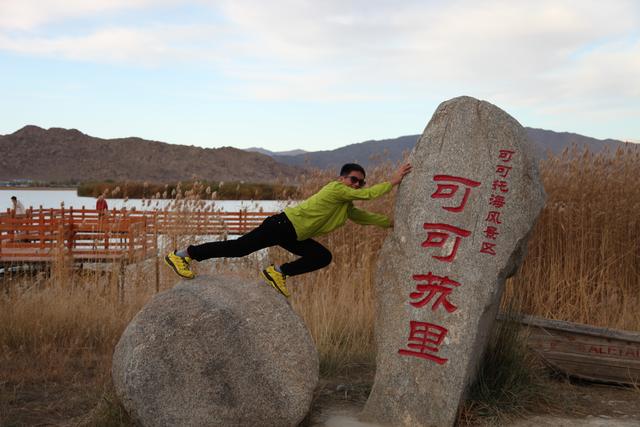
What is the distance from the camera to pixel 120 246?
7449 mm

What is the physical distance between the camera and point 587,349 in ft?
16.6

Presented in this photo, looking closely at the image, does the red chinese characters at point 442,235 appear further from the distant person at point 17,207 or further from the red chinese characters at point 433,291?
the distant person at point 17,207

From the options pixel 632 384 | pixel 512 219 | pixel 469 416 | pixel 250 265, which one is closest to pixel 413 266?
pixel 512 219

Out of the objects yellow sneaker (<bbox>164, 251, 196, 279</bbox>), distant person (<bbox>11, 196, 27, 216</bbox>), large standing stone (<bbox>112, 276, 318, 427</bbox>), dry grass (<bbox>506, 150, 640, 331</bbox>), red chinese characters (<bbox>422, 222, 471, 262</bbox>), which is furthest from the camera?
distant person (<bbox>11, 196, 27, 216</bbox>)

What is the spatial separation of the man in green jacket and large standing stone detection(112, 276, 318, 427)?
482 mm

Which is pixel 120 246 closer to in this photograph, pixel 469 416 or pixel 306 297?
pixel 306 297

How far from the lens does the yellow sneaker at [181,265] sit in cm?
428

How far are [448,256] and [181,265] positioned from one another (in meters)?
1.69

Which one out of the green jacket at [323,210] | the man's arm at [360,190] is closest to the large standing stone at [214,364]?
the green jacket at [323,210]

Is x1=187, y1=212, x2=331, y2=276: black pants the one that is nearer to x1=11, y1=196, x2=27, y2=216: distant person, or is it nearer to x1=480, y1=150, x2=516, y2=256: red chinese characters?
x1=480, y1=150, x2=516, y2=256: red chinese characters

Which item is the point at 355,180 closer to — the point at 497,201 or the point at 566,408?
the point at 497,201

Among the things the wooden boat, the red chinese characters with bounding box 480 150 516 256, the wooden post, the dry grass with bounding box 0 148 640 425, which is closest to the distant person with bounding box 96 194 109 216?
the wooden post

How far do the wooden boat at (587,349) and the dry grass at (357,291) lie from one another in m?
0.40

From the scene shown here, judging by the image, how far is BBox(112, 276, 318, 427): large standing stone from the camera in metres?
3.69
